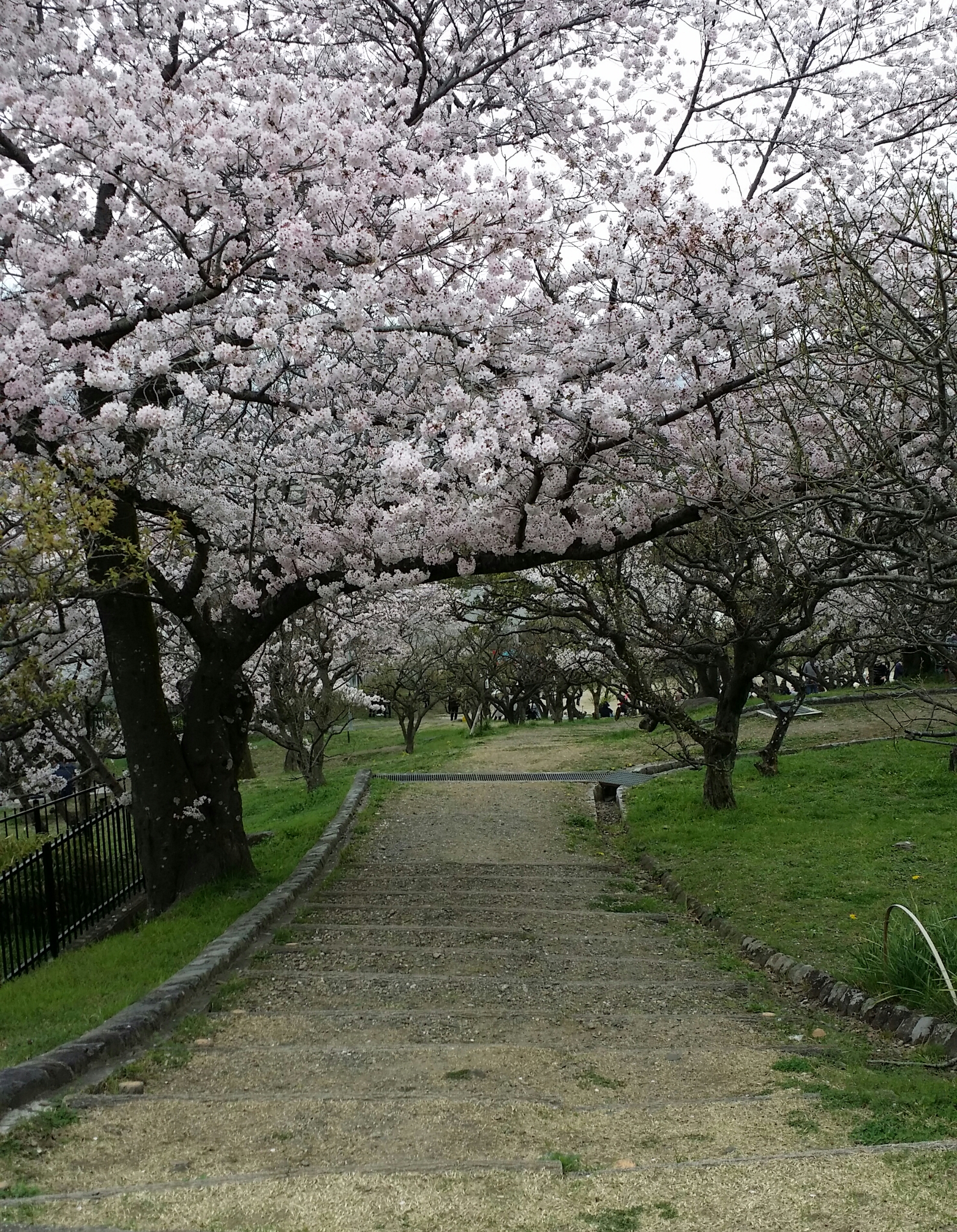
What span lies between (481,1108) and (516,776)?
592 inches

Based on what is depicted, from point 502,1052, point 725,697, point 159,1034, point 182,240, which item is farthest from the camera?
point 725,697

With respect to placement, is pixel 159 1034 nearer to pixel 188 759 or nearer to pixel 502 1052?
pixel 502 1052

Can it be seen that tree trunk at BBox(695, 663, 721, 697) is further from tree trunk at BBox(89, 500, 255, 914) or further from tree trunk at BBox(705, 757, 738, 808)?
tree trunk at BBox(89, 500, 255, 914)

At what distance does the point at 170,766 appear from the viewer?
9875 mm

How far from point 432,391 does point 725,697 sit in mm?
6273

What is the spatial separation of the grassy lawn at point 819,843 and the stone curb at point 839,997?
105 millimetres

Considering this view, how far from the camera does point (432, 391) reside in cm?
789

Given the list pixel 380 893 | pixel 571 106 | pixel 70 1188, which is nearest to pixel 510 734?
pixel 380 893

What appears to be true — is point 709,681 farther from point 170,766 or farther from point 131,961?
point 131,961

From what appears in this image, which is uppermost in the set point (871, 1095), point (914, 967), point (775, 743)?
point (775, 743)

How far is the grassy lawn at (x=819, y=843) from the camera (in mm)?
8312

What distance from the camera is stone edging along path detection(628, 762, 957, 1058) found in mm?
5727

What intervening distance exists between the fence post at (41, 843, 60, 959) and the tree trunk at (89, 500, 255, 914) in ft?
2.71

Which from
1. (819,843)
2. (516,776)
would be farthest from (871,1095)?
(516,776)
